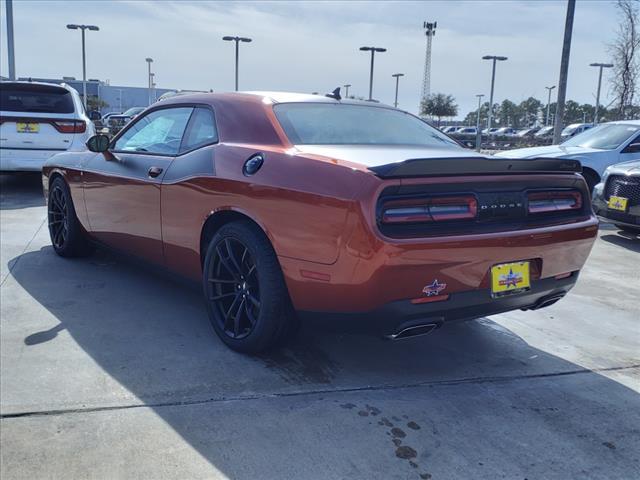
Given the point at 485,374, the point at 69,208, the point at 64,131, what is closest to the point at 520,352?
the point at 485,374

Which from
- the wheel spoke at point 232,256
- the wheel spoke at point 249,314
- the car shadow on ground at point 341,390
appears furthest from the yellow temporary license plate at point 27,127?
the wheel spoke at point 249,314

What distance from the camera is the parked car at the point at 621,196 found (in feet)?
22.0

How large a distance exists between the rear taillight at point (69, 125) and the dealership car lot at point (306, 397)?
16.7 ft

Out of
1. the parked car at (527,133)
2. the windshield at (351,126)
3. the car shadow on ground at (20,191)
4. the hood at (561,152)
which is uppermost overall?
the parked car at (527,133)

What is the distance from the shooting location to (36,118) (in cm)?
862

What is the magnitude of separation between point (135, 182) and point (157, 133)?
1.26ft

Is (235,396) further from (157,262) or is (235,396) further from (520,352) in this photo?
(520,352)

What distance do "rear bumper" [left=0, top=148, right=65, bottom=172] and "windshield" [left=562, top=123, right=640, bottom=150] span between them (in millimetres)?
8199

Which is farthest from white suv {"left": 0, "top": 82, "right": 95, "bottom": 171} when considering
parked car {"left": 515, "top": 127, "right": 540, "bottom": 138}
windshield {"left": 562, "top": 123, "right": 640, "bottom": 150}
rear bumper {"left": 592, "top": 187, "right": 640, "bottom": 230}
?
parked car {"left": 515, "top": 127, "right": 540, "bottom": 138}

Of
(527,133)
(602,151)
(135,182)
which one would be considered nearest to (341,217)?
(135,182)

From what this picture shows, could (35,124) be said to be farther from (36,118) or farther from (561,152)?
(561,152)

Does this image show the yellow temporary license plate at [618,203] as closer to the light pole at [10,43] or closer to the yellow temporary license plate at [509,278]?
the yellow temporary license plate at [509,278]

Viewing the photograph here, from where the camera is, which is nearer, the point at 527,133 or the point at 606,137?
the point at 606,137

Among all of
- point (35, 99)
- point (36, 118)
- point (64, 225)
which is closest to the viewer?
point (64, 225)
